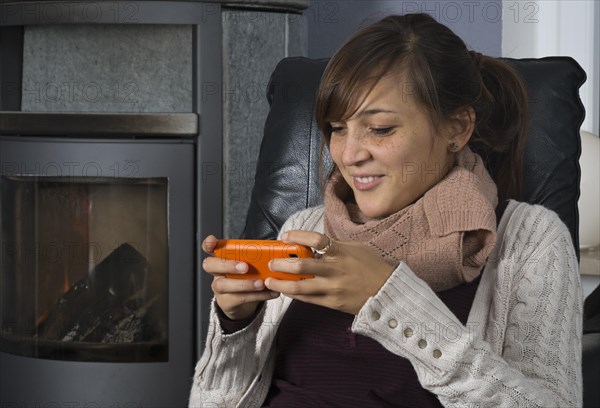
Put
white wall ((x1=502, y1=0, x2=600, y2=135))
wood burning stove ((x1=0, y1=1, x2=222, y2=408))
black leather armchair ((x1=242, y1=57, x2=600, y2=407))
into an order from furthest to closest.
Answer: white wall ((x1=502, y1=0, x2=600, y2=135)) < wood burning stove ((x1=0, y1=1, x2=222, y2=408)) < black leather armchair ((x1=242, y1=57, x2=600, y2=407))

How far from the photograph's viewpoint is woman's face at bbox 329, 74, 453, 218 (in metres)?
1.38

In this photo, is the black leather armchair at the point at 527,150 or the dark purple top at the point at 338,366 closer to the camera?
the dark purple top at the point at 338,366

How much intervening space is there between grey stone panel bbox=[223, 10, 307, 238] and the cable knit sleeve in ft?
2.83

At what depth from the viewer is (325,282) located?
119cm

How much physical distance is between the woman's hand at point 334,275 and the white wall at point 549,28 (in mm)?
1435

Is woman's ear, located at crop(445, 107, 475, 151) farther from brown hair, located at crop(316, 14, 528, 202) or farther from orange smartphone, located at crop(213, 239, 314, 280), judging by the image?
orange smartphone, located at crop(213, 239, 314, 280)

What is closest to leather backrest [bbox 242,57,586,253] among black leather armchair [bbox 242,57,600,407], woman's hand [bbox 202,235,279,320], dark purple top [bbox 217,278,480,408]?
black leather armchair [bbox 242,57,600,407]

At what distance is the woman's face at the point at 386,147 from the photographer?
54.2 inches

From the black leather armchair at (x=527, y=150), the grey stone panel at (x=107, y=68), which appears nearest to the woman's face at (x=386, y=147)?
the black leather armchair at (x=527, y=150)

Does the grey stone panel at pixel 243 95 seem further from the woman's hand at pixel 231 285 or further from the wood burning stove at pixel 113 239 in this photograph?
the woman's hand at pixel 231 285

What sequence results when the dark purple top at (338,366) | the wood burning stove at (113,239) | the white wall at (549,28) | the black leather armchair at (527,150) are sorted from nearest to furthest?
the dark purple top at (338,366) < the black leather armchair at (527,150) < the wood burning stove at (113,239) < the white wall at (549,28)

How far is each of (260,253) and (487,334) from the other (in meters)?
0.34

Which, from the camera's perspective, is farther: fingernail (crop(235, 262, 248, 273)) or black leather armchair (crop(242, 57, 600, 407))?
black leather armchair (crop(242, 57, 600, 407))

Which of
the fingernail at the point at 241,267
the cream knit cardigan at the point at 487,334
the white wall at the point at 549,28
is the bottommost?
the cream knit cardigan at the point at 487,334
